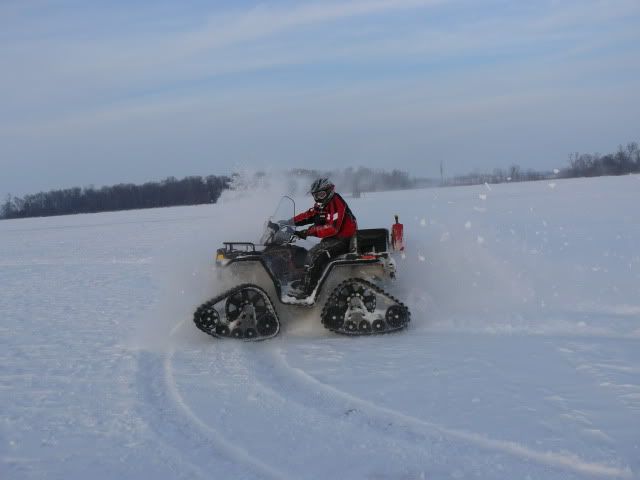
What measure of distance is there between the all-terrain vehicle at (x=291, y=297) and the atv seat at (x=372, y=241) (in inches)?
3.1

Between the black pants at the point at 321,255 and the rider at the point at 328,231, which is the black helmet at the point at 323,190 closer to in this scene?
the rider at the point at 328,231

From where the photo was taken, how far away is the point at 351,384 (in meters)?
5.63

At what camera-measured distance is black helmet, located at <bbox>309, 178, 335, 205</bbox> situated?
801cm

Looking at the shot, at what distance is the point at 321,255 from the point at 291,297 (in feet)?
2.25

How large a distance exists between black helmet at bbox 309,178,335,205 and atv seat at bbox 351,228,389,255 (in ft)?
2.22

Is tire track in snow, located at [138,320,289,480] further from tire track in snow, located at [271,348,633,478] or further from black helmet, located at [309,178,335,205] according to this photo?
black helmet, located at [309,178,335,205]

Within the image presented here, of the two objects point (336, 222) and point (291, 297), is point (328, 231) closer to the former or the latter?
point (336, 222)

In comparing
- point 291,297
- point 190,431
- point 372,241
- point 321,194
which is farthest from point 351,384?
point 321,194

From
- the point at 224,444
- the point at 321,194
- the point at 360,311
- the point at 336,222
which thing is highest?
the point at 321,194

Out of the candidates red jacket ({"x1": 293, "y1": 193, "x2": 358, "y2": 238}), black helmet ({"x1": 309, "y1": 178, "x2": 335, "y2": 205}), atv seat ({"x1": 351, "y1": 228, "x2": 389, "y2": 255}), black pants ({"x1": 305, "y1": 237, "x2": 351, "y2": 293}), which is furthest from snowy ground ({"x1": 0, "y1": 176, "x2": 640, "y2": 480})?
black helmet ({"x1": 309, "y1": 178, "x2": 335, "y2": 205})

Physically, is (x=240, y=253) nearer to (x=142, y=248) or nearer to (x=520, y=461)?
(x=520, y=461)

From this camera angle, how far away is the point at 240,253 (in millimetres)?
7805

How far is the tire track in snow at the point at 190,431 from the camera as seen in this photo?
4.04m

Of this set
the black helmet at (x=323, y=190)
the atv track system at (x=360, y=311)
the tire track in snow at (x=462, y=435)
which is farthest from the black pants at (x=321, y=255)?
the tire track in snow at (x=462, y=435)
